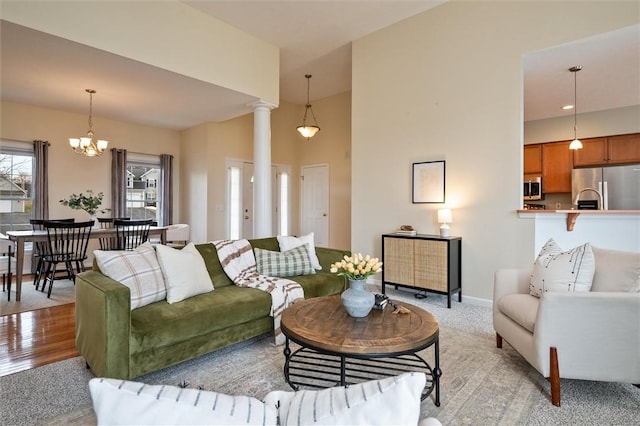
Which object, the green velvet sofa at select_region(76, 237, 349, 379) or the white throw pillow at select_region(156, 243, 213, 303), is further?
Answer: the white throw pillow at select_region(156, 243, 213, 303)

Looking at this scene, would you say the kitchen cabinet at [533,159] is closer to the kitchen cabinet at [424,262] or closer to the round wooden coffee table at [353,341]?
the kitchen cabinet at [424,262]

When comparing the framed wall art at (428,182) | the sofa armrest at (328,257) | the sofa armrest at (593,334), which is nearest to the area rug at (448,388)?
the sofa armrest at (593,334)

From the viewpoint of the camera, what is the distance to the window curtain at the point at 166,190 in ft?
22.4

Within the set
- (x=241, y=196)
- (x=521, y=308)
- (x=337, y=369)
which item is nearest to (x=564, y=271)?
(x=521, y=308)

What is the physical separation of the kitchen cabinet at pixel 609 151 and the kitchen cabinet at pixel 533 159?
21.8 inches

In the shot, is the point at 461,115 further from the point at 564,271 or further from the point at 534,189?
the point at 534,189

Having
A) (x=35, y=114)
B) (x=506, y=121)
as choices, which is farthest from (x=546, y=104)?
(x=35, y=114)

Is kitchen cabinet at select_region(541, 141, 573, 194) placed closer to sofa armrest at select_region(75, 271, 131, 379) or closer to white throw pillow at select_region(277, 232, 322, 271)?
white throw pillow at select_region(277, 232, 322, 271)

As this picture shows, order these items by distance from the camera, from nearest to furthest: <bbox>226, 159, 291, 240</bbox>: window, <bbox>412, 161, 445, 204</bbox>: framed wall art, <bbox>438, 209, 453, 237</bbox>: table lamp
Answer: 1. <bbox>438, 209, 453, 237</bbox>: table lamp
2. <bbox>412, 161, 445, 204</bbox>: framed wall art
3. <bbox>226, 159, 291, 240</bbox>: window

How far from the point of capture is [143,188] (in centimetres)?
680

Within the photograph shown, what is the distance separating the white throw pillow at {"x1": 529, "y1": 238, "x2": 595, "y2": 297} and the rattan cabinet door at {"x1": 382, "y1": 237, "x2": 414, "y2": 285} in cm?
182

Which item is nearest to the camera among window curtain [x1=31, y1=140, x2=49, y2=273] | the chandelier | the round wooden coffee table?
the round wooden coffee table

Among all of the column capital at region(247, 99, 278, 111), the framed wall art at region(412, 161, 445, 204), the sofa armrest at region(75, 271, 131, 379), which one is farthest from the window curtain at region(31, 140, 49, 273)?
the framed wall art at region(412, 161, 445, 204)

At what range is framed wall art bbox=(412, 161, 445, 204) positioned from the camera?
14.3 feet
